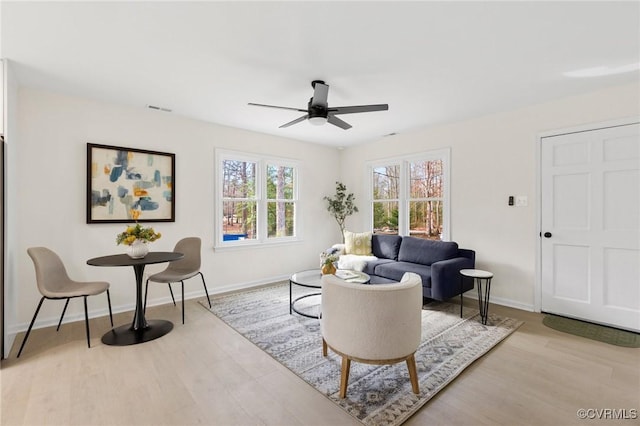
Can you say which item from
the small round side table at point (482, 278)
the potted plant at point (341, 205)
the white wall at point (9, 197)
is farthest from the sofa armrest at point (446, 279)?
the white wall at point (9, 197)

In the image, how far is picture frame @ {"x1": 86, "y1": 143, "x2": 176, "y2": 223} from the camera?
347 centimetres

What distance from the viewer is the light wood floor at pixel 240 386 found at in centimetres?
180

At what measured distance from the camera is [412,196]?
5078 mm

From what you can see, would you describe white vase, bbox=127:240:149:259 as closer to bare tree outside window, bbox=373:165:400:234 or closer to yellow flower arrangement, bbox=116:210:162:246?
yellow flower arrangement, bbox=116:210:162:246

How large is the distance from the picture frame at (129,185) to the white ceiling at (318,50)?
0.67m

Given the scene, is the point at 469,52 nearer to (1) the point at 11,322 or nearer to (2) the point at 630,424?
(2) the point at 630,424

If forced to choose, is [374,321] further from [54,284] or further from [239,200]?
[239,200]

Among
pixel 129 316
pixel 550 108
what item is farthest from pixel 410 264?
pixel 129 316

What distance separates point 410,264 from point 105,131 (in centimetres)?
430

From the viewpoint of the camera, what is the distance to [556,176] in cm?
351

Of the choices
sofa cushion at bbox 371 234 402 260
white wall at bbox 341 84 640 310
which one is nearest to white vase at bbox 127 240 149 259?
sofa cushion at bbox 371 234 402 260

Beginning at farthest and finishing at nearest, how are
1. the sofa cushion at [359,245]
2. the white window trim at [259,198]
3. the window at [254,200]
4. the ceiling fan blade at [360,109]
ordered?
the sofa cushion at [359,245] < the window at [254,200] < the white window trim at [259,198] < the ceiling fan blade at [360,109]

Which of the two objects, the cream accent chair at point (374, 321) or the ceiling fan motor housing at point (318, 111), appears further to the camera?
the ceiling fan motor housing at point (318, 111)

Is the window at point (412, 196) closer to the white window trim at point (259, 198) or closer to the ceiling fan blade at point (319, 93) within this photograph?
the white window trim at point (259, 198)
